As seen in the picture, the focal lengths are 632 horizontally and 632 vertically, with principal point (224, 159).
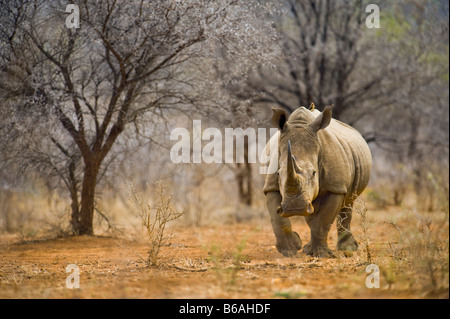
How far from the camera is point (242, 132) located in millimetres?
10969

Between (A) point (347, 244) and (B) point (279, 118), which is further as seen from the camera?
(A) point (347, 244)

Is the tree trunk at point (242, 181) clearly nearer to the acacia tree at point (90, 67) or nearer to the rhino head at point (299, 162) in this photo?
the acacia tree at point (90, 67)

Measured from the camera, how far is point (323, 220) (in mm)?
7684

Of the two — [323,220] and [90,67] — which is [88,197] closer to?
[90,67]

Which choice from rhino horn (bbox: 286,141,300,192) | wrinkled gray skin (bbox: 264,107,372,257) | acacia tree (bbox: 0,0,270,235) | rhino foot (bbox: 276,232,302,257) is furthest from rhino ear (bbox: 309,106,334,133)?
acacia tree (bbox: 0,0,270,235)

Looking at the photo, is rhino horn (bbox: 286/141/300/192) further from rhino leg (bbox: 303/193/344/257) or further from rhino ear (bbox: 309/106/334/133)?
rhino leg (bbox: 303/193/344/257)

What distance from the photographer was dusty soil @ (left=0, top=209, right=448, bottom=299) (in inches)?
204

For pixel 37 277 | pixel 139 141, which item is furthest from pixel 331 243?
pixel 37 277

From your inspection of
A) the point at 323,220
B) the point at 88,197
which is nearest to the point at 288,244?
the point at 323,220

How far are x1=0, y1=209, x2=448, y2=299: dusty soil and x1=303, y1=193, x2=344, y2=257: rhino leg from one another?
22cm

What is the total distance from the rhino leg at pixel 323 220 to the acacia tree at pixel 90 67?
272cm

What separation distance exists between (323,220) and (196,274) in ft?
6.59

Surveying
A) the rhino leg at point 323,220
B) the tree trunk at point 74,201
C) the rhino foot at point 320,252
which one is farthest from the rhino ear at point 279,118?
the tree trunk at point 74,201

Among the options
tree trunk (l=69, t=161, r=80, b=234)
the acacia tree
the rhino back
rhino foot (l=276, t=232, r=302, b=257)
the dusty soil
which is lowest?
the dusty soil
